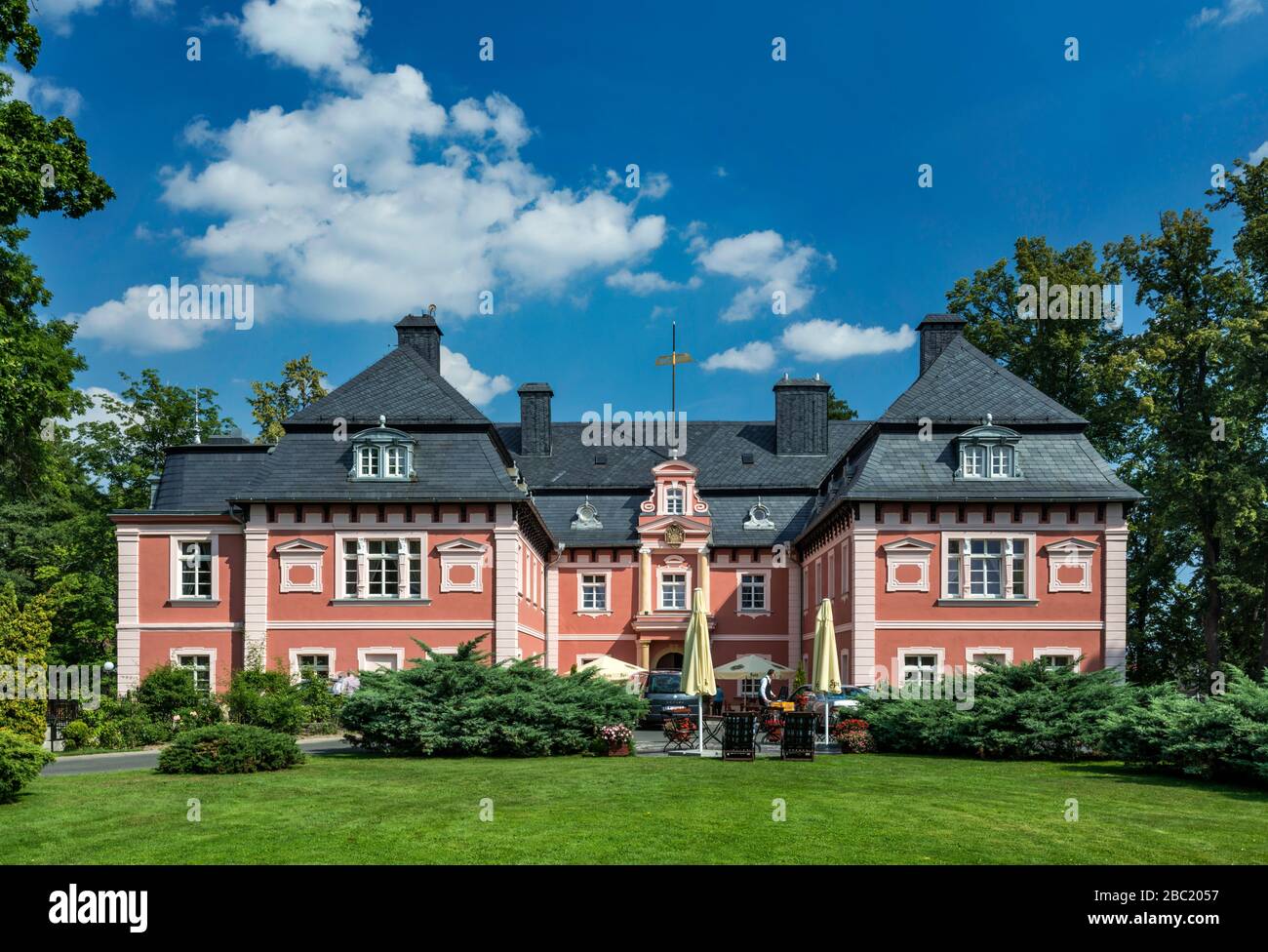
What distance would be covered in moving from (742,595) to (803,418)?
25.9ft

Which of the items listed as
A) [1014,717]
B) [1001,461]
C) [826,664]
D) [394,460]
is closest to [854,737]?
[826,664]

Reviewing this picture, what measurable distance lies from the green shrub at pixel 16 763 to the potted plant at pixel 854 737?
566 inches

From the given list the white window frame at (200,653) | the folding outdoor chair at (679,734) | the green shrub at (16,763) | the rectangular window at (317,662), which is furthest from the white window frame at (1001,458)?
the green shrub at (16,763)

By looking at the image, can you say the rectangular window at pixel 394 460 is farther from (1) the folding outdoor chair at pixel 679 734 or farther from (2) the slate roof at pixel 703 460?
(1) the folding outdoor chair at pixel 679 734

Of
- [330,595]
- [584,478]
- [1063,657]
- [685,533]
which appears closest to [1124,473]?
[1063,657]

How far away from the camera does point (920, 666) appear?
31.5m

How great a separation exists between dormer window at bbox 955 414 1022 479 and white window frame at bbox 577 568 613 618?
653 inches

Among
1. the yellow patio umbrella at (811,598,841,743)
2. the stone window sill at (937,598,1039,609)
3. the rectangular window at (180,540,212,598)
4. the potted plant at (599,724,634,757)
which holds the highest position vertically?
the rectangular window at (180,540,212,598)

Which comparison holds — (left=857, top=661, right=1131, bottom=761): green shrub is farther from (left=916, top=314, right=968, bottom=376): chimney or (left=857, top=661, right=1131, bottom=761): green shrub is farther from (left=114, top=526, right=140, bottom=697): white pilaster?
(left=114, top=526, right=140, bottom=697): white pilaster

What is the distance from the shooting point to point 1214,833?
12.1 metres

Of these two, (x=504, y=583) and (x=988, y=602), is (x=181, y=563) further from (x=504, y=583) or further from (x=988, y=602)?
(x=988, y=602)

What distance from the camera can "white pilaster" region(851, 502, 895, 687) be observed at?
31453 mm

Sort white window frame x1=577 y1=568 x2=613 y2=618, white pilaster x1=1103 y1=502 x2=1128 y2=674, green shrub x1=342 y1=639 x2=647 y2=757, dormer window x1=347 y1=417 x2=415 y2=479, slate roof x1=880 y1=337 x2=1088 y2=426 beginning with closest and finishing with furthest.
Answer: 1. green shrub x1=342 y1=639 x2=647 y2=757
2. white pilaster x1=1103 y1=502 x2=1128 y2=674
3. slate roof x1=880 y1=337 x2=1088 y2=426
4. dormer window x1=347 y1=417 x2=415 y2=479
5. white window frame x1=577 y1=568 x2=613 y2=618

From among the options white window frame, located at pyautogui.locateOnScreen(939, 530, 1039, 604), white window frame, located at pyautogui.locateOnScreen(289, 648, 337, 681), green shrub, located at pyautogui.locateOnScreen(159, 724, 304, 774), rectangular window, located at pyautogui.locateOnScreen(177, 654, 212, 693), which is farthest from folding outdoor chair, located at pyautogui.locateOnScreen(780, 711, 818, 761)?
rectangular window, located at pyautogui.locateOnScreen(177, 654, 212, 693)
